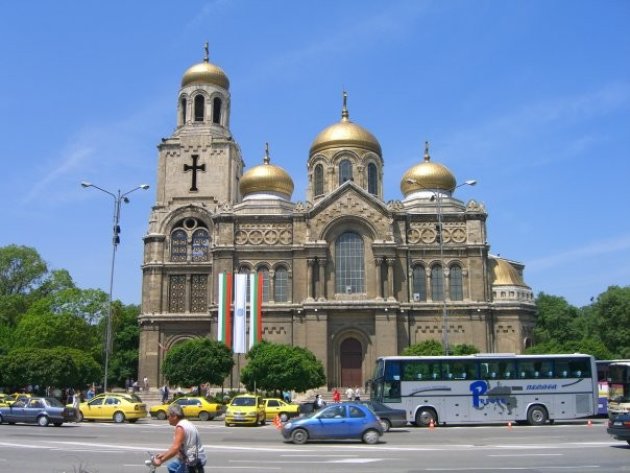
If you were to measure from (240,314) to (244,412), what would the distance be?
22.0 meters

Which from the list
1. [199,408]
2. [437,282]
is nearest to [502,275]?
[437,282]

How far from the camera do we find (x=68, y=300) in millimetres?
64562

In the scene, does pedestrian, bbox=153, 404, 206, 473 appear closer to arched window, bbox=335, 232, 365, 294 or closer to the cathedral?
the cathedral

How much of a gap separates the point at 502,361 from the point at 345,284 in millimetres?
24208

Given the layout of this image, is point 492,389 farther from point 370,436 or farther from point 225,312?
point 225,312

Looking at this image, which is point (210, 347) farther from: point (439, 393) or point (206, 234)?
point (439, 393)

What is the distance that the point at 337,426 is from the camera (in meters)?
21.7

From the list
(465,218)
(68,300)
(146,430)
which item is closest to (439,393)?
(146,430)

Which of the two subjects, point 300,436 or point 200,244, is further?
point 200,244

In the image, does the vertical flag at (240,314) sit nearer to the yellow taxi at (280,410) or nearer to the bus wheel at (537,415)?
the yellow taxi at (280,410)

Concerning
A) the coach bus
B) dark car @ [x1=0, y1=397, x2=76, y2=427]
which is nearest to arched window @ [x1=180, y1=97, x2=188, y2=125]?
dark car @ [x1=0, y1=397, x2=76, y2=427]

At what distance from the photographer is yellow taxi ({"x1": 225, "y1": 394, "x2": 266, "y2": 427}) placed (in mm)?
30828

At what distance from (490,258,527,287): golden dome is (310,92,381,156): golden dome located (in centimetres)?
1461

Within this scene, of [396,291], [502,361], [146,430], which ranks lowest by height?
[146,430]
